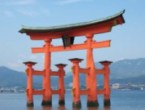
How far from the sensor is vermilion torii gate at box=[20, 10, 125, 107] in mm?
30078

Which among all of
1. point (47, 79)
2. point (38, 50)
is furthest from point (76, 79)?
point (38, 50)

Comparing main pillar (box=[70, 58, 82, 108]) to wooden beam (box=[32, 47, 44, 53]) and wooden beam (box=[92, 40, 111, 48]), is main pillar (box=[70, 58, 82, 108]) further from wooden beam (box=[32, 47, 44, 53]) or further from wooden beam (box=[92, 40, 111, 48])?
wooden beam (box=[32, 47, 44, 53])

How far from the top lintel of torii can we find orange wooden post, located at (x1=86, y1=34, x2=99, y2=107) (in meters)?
0.80

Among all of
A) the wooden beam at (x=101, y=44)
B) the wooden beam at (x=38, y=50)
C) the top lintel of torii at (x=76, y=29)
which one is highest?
the top lintel of torii at (x=76, y=29)

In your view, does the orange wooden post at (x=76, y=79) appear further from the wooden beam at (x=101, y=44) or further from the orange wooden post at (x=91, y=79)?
the wooden beam at (x=101, y=44)

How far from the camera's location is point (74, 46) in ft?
108

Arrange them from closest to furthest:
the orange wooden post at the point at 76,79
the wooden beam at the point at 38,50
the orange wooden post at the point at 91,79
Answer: the orange wooden post at the point at 76,79, the orange wooden post at the point at 91,79, the wooden beam at the point at 38,50

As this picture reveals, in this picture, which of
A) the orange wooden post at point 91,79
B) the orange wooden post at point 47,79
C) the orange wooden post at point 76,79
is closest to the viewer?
the orange wooden post at point 76,79

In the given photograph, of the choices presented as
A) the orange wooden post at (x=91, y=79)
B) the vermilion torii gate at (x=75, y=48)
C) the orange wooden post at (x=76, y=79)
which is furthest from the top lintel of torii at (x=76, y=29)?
the orange wooden post at (x=76, y=79)

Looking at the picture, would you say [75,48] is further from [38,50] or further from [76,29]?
[38,50]

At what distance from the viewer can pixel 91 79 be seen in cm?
3095

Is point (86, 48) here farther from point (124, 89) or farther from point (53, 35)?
point (124, 89)

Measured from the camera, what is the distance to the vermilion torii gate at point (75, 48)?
98.7ft

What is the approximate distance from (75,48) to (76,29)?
1.73 metres
